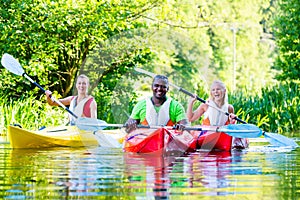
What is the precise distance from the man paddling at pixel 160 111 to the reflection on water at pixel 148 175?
0.50m

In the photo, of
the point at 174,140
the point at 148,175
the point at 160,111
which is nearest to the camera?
the point at 148,175

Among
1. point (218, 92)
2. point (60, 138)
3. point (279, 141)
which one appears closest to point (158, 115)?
point (218, 92)

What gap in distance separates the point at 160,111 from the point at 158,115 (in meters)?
0.06

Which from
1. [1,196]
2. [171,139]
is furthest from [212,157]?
[1,196]

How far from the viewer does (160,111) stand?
11.8 metres

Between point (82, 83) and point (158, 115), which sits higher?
point (82, 83)

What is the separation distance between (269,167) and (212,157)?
70.7 inches

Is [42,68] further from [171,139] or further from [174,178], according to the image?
[174,178]

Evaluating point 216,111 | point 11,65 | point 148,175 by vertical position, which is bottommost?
point 148,175

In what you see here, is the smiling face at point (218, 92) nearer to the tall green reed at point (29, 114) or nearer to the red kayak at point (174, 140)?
the red kayak at point (174, 140)

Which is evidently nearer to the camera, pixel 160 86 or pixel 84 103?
pixel 160 86

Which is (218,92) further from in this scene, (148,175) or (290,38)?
(290,38)

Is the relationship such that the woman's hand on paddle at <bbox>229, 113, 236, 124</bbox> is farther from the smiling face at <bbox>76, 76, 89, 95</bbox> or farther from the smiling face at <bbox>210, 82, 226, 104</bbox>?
the smiling face at <bbox>76, 76, 89, 95</bbox>

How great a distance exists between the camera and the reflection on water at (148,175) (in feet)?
23.1
